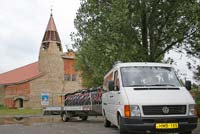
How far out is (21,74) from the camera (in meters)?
68.4

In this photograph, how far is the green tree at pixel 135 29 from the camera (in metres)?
23.7

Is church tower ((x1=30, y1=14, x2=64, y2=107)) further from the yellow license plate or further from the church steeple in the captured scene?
the yellow license plate

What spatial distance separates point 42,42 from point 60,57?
12.9 feet

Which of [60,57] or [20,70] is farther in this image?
[20,70]

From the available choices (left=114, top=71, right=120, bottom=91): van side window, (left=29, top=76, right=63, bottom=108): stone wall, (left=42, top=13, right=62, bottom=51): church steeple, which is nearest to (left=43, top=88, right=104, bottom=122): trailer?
(left=114, top=71, right=120, bottom=91): van side window

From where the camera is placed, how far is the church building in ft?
210

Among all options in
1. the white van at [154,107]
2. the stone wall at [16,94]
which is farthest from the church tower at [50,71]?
the white van at [154,107]

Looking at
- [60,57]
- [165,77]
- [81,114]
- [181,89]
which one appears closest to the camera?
[181,89]

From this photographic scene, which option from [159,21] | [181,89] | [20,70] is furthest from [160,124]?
[20,70]

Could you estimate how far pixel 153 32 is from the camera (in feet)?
83.2

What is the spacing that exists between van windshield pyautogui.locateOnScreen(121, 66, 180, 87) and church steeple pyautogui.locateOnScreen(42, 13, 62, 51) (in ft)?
175

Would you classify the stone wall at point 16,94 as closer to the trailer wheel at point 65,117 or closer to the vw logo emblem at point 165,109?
the trailer wheel at point 65,117

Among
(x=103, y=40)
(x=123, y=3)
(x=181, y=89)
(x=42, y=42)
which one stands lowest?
(x=181, y=89)

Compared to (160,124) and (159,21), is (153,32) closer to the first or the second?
(159,21)
